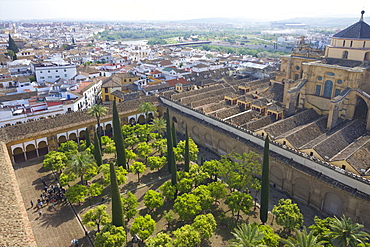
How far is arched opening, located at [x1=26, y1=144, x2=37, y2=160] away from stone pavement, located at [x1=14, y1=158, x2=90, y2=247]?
544cm

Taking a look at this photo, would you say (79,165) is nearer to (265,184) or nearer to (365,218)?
(265,184)

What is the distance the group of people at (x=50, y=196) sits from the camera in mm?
31875

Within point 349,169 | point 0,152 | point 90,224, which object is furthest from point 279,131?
point 0,152

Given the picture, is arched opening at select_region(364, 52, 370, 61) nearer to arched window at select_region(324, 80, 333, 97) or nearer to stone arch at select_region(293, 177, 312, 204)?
arched window at select_region(324, 80, 333, 97)

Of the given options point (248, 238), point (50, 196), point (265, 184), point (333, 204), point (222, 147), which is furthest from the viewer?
point (222, 147)

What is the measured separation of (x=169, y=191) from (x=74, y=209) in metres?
10.9

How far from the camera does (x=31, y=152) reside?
1720 inches

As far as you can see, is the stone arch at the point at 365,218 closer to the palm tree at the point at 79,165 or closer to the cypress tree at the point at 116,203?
the cypress tree at the point at 116,203

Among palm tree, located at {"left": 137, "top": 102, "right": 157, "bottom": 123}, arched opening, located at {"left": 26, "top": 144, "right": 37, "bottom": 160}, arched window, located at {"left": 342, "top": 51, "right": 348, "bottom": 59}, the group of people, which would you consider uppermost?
arched window, located at {"left": 342, "top": 51, "right": 348, "bottom": 59}

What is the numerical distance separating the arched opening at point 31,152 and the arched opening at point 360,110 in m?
47.1

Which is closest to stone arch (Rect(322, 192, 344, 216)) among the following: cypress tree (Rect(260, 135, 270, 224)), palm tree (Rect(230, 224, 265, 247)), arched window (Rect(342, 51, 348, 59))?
cypress tree (Rect(260, 135, 270, 224))

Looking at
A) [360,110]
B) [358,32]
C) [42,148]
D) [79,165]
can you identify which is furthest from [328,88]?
[42,148]

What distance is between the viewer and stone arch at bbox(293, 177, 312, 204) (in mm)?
31281

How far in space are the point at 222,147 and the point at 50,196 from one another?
941 inches
